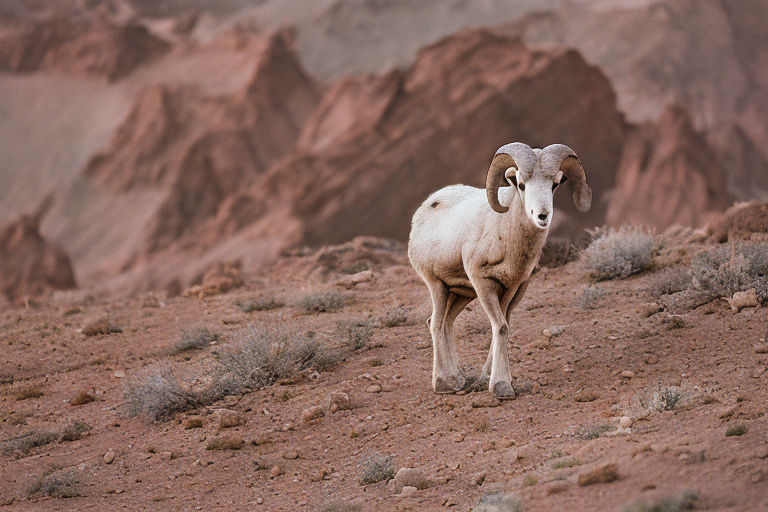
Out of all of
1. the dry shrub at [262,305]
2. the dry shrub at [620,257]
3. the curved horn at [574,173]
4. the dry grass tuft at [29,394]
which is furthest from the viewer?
the dry shrub at [262,305]

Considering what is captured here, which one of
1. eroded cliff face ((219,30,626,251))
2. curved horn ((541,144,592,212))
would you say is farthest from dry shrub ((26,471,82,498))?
eroded cliff face ((219,30,626,251))

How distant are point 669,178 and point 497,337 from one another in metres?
33.6

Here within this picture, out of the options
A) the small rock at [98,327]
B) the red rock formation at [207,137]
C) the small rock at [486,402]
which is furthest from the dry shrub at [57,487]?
the red rock formation at [207,137]

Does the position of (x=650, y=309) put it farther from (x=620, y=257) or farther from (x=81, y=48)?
(x=81, y=48)

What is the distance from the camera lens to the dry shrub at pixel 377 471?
7.24 m

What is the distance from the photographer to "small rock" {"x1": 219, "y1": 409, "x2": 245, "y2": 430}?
890 centimetres

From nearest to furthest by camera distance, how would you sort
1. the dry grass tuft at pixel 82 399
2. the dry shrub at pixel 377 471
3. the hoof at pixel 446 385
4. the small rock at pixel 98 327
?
the dry shrub at pixel 377 471
the hoof at pixel 446 385
the dry grass tuft at pixel 82 399
the small rock at pixel 98 327

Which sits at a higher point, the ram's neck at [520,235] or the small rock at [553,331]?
the ram's neck at [520,235]

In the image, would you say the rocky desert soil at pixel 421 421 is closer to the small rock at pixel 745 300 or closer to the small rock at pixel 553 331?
the small rock at pixel 553 331

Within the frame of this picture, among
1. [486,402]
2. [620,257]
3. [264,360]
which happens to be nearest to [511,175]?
[486,402]

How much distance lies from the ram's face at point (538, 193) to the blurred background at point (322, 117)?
26576mm

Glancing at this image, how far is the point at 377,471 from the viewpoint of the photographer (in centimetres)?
726

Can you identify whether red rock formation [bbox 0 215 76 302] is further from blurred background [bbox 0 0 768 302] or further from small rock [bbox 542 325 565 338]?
small rock [bbox 542 325 565 338]

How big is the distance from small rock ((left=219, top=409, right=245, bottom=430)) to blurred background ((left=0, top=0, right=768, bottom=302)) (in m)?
25.1
